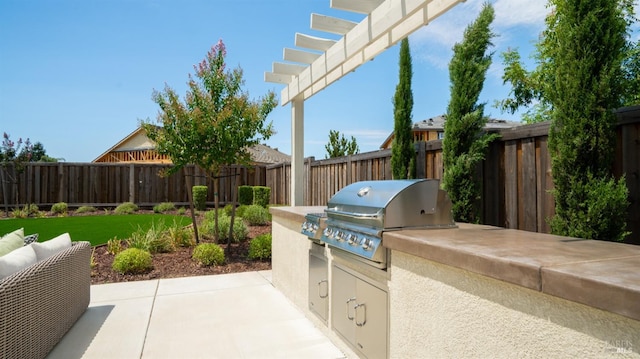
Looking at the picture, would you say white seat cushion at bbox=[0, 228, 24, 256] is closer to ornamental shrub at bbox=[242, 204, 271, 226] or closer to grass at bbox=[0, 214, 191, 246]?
grass at bbox=[0, 214, 191, 246]

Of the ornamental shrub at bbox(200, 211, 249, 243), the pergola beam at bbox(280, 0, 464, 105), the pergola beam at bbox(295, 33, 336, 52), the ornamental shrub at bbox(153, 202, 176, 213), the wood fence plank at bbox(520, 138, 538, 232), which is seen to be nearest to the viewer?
the pergola beam at bbox(280, 0, 464, 105)

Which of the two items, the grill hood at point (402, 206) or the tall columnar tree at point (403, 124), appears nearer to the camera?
the grill hood at point (402, 206)

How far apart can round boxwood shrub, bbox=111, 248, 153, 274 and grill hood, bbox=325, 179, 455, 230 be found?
12.9 feet

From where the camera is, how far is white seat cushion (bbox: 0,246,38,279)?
8.32 ft

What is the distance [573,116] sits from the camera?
2.86 metres

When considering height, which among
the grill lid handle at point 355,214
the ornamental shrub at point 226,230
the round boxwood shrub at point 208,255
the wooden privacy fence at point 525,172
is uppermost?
the wooden privacy fence at point 525,172

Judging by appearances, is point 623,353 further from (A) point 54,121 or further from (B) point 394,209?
(A) point 54,121

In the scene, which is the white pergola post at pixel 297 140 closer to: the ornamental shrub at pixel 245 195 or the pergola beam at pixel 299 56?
the pergola beam at pixel 299 56

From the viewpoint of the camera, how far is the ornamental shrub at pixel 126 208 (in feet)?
42.3

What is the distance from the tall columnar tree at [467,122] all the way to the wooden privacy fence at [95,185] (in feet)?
33.7

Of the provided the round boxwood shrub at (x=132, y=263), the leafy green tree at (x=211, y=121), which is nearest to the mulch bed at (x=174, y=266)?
the round boxwood shrub at (x=132, y=263)

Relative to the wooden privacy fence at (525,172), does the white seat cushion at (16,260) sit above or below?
below

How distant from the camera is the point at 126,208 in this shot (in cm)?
1301

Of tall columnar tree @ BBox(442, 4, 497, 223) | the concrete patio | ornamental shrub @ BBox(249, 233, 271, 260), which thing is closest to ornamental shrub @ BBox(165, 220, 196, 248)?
ornamental shrub @ BBox(249, 233, 271, 260)
